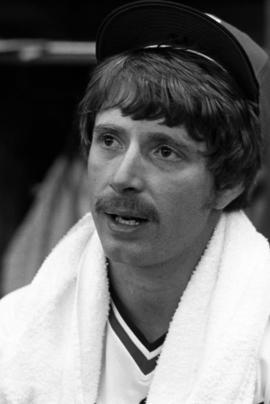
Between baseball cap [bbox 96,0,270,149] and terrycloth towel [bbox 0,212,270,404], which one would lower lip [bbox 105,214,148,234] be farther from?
baseball cap [bbox 96,0,270,149]

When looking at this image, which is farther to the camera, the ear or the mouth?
the ear

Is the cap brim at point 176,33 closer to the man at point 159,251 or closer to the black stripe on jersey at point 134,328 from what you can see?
the man at point 159,251

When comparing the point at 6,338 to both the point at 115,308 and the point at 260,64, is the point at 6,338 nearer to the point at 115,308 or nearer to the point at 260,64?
the point at 115,308

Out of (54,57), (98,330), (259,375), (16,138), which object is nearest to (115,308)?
(98,330)

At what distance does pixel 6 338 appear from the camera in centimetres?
272

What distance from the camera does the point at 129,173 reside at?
246 centimetres

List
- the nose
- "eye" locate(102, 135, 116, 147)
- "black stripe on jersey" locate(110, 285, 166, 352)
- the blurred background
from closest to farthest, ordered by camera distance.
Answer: the nose, "eye" locate(102, 135, 116, 147), "black stripe on jersey" locate(110, 285, 166, 352), the blurred background

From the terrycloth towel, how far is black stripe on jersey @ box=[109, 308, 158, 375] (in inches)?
1.7

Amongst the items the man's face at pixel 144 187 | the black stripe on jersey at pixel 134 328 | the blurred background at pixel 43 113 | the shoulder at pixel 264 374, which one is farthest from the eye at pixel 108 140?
the blurred background at pixel 43 113

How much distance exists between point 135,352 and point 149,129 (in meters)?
0.60

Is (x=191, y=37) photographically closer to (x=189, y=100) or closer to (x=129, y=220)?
(x=189, y=100)

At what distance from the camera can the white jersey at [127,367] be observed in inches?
104

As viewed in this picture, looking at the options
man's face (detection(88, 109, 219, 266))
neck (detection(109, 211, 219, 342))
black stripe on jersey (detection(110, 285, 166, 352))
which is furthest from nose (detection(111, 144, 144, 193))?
black stripe on jersey (detection(110, 285, 166, 352))

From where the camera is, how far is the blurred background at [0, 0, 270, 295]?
168 inches
